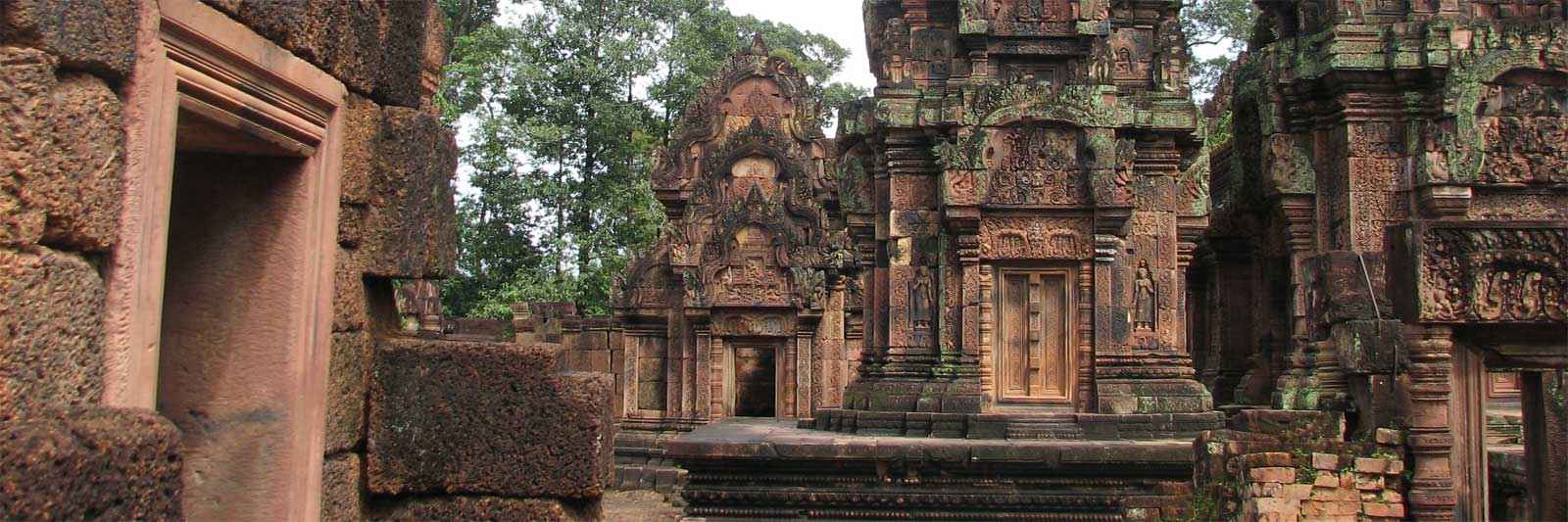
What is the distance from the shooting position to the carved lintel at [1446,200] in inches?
456

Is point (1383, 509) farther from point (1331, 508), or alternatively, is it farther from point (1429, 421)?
point (1429, 421)

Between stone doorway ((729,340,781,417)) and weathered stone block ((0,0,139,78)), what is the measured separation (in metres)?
16.5

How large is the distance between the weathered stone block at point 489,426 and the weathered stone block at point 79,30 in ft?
4.06

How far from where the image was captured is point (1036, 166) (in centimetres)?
1084

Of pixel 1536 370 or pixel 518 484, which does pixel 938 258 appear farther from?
pixel 518 484

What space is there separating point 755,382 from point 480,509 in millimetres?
16021

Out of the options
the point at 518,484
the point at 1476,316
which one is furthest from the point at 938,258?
the point at 518,484

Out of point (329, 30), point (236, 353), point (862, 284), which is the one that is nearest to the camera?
point (236, 353)

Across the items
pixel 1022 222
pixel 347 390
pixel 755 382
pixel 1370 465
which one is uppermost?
pixel 1022 222

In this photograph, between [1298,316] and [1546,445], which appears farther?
[1298,316]

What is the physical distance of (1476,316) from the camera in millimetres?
6785

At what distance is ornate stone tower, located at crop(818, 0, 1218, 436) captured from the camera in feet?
35.1

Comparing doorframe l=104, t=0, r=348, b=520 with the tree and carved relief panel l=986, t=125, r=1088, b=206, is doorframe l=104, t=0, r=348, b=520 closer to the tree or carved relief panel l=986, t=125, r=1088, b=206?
carved relief panel l=986, t=125, r=1088, b=206

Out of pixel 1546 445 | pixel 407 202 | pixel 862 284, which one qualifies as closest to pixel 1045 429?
pixel 862 284
